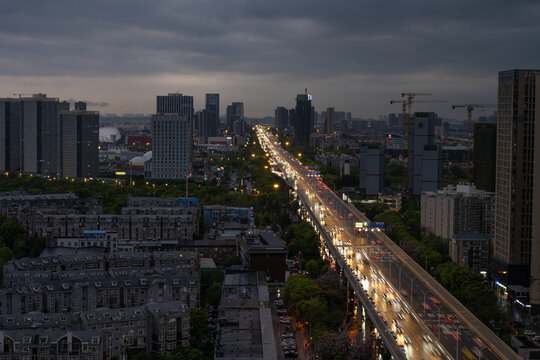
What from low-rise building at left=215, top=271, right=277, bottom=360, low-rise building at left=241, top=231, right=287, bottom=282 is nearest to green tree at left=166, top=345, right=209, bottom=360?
low-rise building at left=215, top=271, right=277, bottom=360

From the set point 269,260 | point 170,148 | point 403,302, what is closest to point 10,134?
point 170,148

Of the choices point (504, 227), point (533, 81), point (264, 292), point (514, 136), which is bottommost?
point (264, 292)

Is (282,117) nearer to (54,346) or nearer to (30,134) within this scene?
(30,134)

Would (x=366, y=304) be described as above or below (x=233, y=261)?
above

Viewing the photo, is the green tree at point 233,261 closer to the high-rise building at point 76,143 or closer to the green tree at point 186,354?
the green tree at point 186,354

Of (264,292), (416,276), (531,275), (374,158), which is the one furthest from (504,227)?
(374,158)

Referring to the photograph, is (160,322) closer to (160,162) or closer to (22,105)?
(160,162)
